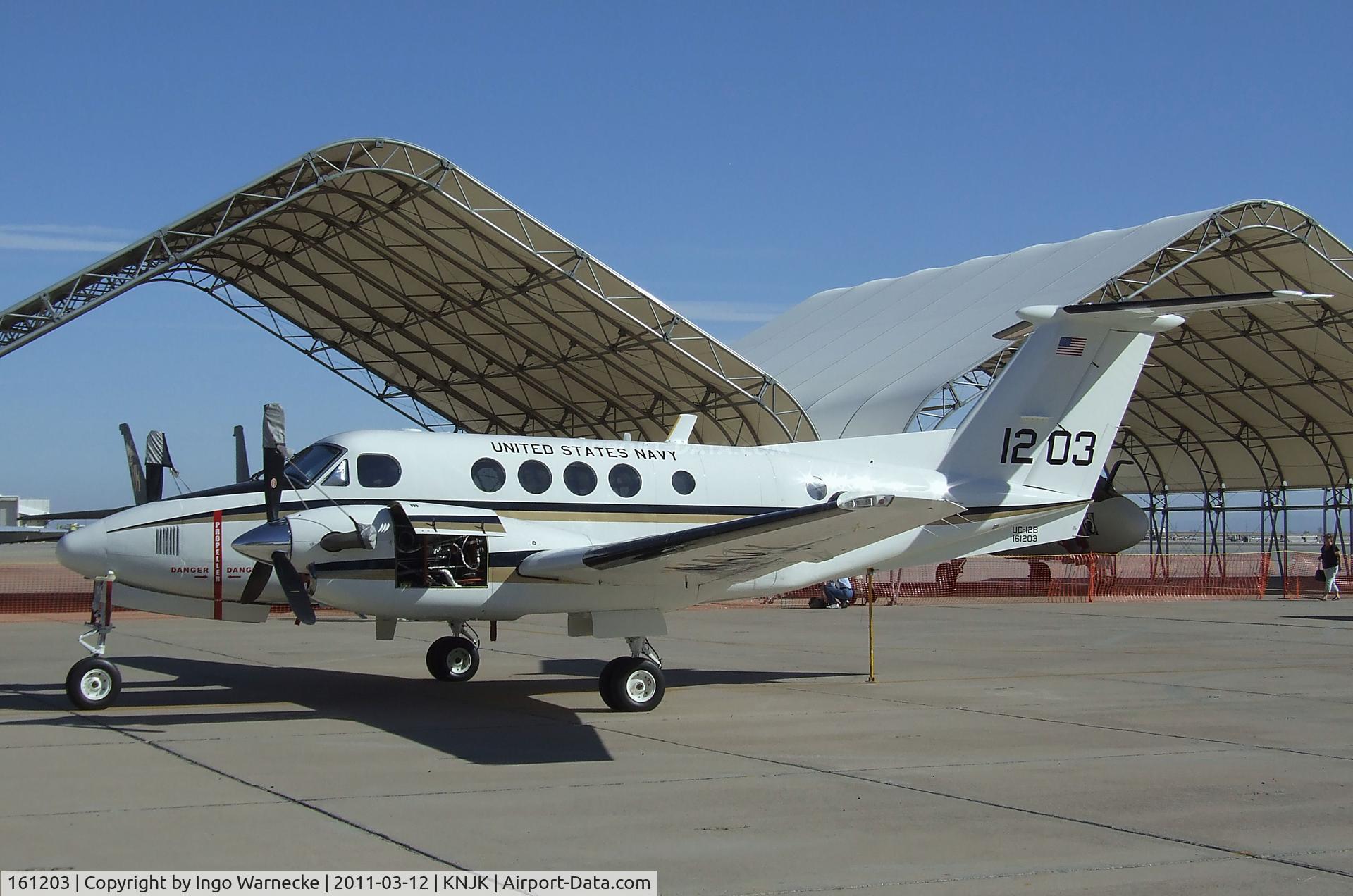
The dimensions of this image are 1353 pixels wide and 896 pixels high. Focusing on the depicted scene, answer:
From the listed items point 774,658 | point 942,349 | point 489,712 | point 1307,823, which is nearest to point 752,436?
point 942,349

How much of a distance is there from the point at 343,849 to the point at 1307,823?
20.1 feet

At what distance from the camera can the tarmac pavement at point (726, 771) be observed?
692 centimetres

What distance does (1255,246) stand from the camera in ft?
118

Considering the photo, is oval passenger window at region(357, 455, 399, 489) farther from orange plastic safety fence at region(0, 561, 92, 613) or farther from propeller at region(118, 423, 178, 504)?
orange plastic safety fence at region(0, 561, 92, 613)

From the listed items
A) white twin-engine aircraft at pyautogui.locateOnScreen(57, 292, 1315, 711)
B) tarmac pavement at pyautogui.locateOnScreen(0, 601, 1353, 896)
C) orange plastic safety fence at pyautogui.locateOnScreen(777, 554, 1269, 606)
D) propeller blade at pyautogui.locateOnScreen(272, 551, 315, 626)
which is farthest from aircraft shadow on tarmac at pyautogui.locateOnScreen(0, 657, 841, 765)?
orange plastic safety fence at pyautogui.locateOnScreen(777, 554, 1269, 606)

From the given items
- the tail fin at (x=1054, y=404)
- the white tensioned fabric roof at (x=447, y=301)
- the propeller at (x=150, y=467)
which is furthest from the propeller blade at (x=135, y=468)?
the white tensioned fabric roof at (x=447, y=301)

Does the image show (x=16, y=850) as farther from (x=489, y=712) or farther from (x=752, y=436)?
(x=752, y=436)

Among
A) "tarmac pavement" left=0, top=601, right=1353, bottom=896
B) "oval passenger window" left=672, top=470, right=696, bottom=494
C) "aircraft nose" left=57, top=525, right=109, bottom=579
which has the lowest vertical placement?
"tarmac pavement" left=0, top=601, right=1353, bottom=896

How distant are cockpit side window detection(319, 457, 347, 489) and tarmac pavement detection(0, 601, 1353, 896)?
241 centimetres

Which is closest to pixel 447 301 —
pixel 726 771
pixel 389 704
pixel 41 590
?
pixel 41 590

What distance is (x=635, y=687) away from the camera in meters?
13.0

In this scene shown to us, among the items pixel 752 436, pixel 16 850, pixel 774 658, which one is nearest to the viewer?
pixel 16 850

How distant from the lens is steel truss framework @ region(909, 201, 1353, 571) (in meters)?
34.6
